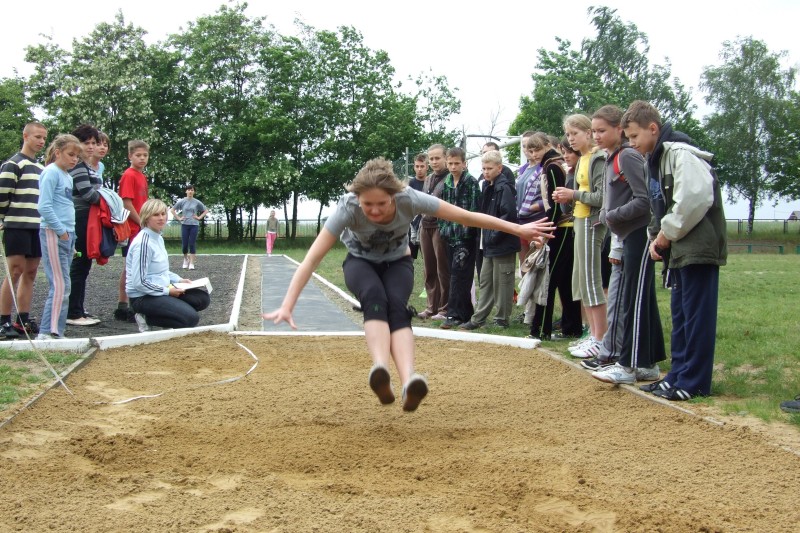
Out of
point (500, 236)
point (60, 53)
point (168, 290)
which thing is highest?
point (60, 53)

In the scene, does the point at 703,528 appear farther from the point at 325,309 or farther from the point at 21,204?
the point at 325,309

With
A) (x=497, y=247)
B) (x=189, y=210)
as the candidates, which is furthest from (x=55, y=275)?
(x=189, y=210)

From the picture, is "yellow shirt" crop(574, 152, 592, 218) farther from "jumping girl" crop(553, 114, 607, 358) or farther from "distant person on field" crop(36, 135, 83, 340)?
"distant person on field" crop(36, 135, 83, 340)

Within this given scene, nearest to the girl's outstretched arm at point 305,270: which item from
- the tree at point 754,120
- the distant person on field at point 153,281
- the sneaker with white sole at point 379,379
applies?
the sneaker with white sole at point 379,379

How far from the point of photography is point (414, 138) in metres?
40.3

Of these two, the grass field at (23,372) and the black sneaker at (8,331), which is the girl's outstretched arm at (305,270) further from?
the black sneaker at (8,331)

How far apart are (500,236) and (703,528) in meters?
5.72

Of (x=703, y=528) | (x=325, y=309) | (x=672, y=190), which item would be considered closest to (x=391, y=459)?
(x=703, y=528)

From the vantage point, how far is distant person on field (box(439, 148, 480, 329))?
349 inches

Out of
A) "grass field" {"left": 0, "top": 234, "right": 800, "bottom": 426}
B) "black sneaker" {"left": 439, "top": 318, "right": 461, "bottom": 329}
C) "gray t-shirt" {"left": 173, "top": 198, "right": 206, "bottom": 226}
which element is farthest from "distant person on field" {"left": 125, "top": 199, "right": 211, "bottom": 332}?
"gray t-shirt" {"left": 173, "top": 198, "right": 206, "bottom": 226}

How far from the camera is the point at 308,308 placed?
11094 millimetres

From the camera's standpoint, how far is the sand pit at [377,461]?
10.3ft

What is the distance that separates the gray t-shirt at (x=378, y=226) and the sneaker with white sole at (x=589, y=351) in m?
2.46

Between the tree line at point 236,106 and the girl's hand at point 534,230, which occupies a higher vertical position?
the tree line at point 236,106
